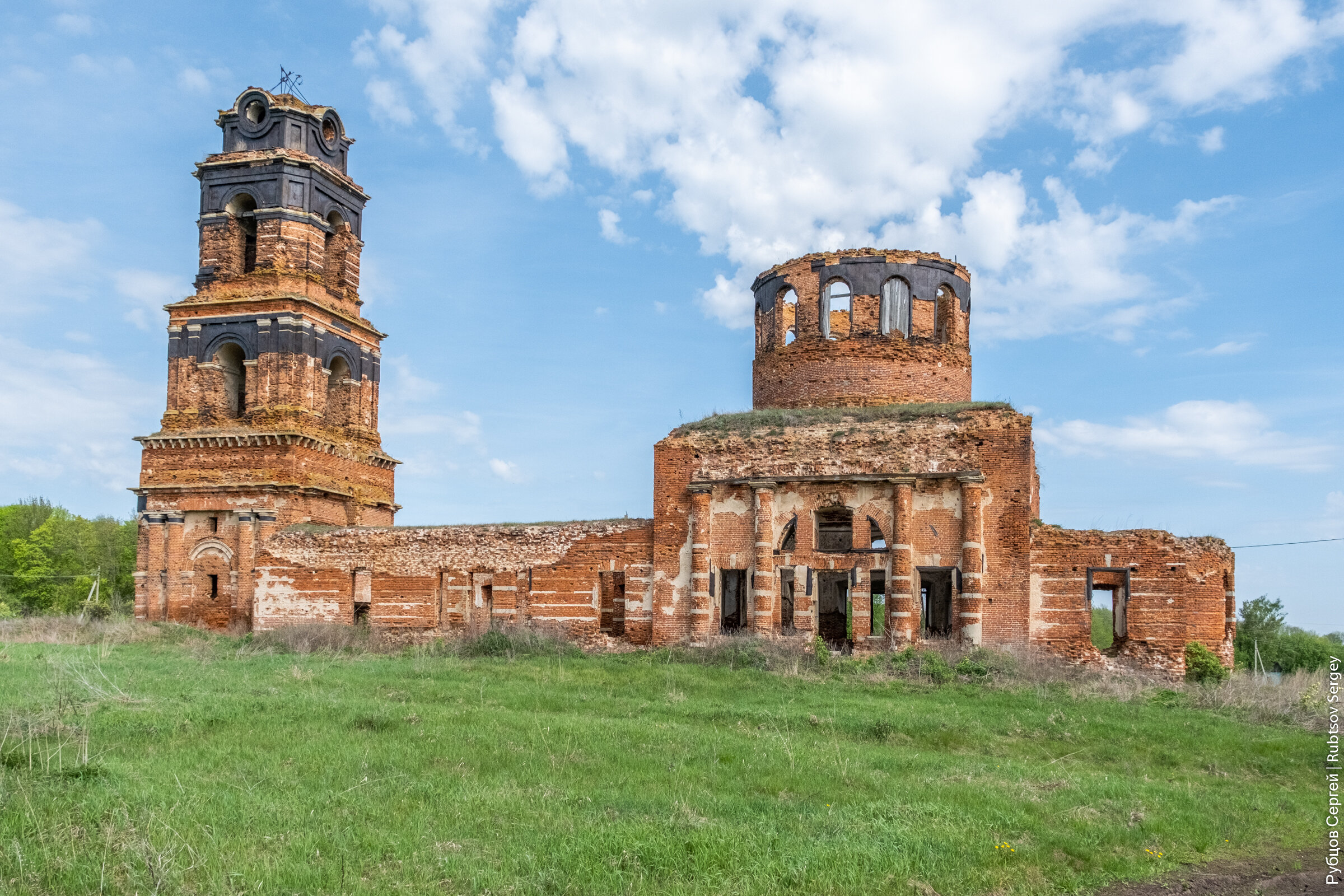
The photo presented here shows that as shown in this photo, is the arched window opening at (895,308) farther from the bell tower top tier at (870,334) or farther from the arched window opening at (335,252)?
the arched window opening at (335,252)

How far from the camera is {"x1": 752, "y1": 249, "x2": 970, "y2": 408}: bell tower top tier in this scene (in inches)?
909

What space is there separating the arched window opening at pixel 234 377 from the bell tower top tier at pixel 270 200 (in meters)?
1.50

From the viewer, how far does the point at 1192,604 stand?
17.9 metres

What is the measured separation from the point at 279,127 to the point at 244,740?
20.2 m

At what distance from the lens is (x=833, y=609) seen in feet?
82.7

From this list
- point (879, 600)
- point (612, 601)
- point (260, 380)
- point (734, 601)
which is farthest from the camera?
point (879, 600)

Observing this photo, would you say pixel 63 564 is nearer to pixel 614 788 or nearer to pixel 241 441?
pixel 241 441

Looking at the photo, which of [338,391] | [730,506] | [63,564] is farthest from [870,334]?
[63,564]

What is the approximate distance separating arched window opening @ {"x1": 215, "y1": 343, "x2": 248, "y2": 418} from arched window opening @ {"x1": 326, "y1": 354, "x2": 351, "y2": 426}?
7.08ft

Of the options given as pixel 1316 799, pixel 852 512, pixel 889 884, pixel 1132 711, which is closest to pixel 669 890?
pixel 889 884

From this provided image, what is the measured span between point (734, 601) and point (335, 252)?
48.1ft

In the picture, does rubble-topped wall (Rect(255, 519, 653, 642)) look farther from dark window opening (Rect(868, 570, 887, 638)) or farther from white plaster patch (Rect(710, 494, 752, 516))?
dark window opening (Rect(868, 570, 887, 638))

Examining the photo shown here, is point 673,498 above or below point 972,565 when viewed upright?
above

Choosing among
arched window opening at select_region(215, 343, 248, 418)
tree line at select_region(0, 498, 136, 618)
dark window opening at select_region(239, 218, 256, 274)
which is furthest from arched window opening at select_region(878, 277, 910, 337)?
tree line at select_region(0, 498, 136, 618)
